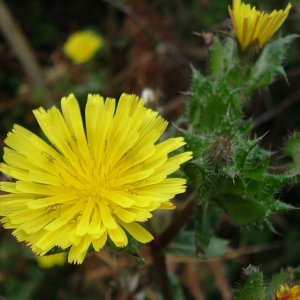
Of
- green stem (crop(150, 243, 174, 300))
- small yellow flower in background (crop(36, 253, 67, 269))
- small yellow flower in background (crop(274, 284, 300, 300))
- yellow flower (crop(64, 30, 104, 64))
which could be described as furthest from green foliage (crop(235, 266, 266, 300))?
yellow flower (crop(64, 30, 104, 64))

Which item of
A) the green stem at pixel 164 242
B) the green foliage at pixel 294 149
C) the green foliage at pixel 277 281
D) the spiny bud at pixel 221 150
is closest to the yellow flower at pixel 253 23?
the green foliage at pixel 294 149

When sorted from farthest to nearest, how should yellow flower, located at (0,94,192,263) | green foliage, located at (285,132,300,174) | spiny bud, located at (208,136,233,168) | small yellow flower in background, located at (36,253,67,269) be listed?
small yellow flower in background, located at (36,253,67,269), green foliage, located at (285,132,300,174), spiny bud, located at (208,136,233,168), yellow flower, located at (0,94,192,263)

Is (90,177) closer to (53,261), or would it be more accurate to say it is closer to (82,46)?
(53,261)

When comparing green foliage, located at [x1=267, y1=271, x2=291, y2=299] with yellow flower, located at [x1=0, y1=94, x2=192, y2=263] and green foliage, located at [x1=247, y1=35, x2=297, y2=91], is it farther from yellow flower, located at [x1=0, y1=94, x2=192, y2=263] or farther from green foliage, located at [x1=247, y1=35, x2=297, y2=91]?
green foliage, located at [x1=247, y1=35, x2=297, y2=91]

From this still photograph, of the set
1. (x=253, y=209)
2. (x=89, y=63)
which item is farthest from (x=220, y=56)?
(x=89, y=63)

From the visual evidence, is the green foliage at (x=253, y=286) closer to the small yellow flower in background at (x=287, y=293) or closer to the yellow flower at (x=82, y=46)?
the small yellow flower in background at (x=287, y=293)

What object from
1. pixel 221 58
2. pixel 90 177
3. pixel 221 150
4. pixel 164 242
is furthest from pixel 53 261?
pixel 221 150
